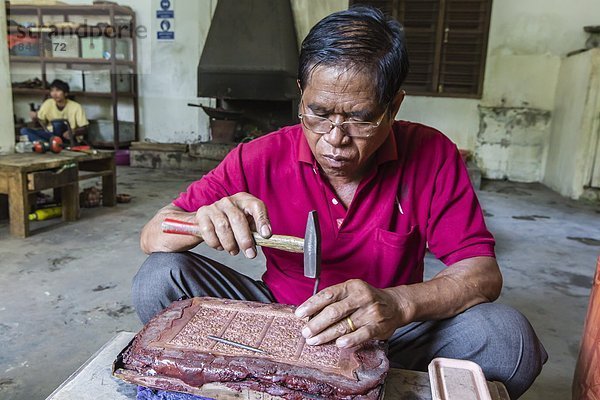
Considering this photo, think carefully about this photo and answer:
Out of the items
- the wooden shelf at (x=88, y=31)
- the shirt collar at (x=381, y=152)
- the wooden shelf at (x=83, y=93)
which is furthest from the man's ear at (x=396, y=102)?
the wooden shelf at (x=83, y=93)

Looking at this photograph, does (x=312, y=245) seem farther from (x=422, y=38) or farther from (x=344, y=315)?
(x=422, y=38)

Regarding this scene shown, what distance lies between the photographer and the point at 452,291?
Answer: 1.19 metres

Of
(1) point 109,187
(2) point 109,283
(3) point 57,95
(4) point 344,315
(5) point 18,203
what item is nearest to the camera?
(4) point 344,315

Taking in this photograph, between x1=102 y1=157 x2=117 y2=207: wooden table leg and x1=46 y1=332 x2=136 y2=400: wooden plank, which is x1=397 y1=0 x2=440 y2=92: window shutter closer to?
x1=102 y1=157 x2=117 y2=207: wooden table leg

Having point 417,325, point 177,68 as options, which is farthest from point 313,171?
point 177,68

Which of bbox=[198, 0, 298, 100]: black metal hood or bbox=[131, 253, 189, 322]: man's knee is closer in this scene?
bbox=[131, 253, 189, 322]: man's knee

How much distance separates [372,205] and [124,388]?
0.78 meters

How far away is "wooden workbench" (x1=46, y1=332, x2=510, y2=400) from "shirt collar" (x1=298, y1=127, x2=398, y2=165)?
0.59 m

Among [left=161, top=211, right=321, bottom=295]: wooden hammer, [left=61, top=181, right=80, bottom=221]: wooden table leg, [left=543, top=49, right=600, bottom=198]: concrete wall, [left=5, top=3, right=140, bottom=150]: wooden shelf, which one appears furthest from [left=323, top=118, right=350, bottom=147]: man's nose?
[left=5, top=3, right=140, bottom=150]: wooden shelf

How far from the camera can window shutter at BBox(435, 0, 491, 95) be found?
6617 millimetres

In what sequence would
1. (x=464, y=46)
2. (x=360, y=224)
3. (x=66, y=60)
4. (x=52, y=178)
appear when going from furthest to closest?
(x=66, y=60), (x=464, y=46), (x=52, y=178), (x=360, y=224)

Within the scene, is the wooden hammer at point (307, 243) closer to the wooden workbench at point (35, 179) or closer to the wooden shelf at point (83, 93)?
the wooden workbench at point (35, 179)

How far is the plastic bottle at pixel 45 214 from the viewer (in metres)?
3.96

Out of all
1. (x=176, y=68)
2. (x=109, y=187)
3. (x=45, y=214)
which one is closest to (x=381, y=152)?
(x=45, y=214)
